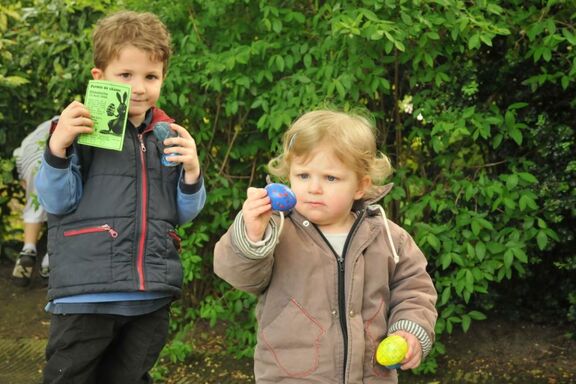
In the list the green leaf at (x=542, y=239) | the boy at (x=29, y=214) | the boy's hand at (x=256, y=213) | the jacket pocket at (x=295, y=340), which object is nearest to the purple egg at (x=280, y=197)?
the boy's hand at (x=256, y=213)

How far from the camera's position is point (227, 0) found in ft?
13.0

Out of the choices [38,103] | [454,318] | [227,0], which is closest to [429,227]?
[454,318]

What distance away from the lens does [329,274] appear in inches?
98.3

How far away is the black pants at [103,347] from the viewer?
296 centimetres

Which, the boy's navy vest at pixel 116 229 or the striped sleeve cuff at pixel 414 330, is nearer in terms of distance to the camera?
the striped sleeve cuff at pixel 414 330

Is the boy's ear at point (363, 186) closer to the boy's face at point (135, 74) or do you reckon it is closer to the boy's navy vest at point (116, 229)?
the boy's navy vest at point (116, 229)

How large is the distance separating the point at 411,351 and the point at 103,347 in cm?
118

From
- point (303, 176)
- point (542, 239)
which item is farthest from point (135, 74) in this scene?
point (542, 239)

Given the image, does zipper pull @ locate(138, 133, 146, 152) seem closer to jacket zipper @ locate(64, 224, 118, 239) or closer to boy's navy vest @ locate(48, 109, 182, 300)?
boy's navy vest @ locate(48, 109, 182, 300)

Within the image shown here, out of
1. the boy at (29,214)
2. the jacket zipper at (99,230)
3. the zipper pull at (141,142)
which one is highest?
the zipper pull at (141,142)

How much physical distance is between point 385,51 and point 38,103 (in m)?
2.98

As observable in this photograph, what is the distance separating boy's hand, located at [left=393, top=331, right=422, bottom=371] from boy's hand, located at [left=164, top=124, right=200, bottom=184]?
955 mm

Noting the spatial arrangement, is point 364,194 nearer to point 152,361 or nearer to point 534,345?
point 152,361

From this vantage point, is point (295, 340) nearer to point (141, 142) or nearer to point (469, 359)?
point (141, 142)
